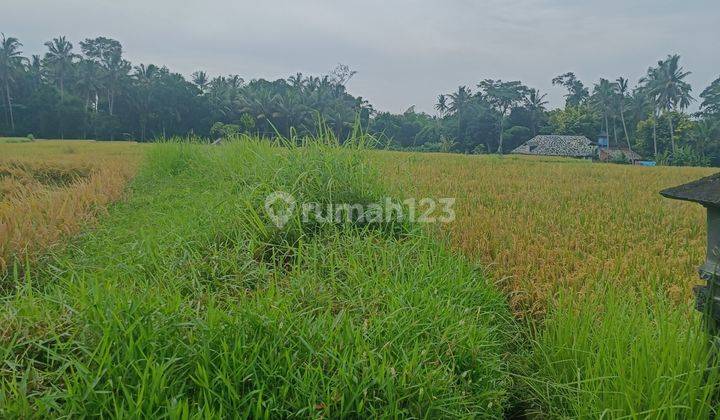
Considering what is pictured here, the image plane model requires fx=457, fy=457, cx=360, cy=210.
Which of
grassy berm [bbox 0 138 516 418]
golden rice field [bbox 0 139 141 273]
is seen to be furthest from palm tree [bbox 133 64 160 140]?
grassy berm [bbox 0 138 516 418]

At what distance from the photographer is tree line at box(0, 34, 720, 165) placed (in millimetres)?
23362

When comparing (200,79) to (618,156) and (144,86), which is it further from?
(618,156)

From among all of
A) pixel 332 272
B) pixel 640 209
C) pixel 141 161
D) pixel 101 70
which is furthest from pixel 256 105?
pixel 332 272

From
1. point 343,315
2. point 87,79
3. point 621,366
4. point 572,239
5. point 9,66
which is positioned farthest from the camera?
point 87,79

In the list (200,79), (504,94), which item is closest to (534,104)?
(504,94)

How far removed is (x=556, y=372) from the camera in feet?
6.06

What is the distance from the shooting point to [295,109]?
27875 mm

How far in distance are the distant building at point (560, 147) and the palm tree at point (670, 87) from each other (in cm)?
818

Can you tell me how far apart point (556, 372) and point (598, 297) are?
0.57 m

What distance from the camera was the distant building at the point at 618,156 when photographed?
28631 mm

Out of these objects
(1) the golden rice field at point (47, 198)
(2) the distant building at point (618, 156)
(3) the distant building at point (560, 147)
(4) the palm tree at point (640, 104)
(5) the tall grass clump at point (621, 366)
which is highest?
(4) the palm tree at point (640, 104)

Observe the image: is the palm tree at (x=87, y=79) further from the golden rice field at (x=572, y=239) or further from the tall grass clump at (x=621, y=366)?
the tall grass clump at (x=621, y=366)

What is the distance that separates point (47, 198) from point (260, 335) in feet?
12.0

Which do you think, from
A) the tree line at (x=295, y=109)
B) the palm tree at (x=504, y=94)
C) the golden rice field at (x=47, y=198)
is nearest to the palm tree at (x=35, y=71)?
the tree line at (x=295, y=109)
